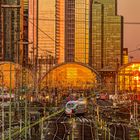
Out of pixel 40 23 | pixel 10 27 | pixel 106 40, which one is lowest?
pixel 10 27

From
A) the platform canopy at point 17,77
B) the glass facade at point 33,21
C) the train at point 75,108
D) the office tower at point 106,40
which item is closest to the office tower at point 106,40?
the office tower at point 106,40

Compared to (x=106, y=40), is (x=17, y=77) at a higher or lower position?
lower

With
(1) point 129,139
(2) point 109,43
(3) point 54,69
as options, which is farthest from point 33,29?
(2) point 109,43

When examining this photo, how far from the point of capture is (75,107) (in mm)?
27625

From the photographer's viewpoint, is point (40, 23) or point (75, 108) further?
point (40, 23)

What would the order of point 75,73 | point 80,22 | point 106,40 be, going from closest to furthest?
point 80,22
point 75,73
point 106,40

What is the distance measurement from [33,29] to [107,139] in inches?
858

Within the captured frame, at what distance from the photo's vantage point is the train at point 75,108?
27312 millimetres

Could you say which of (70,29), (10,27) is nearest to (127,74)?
(70,29)

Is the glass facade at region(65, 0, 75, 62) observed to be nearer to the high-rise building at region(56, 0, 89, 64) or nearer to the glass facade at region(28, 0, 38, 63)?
the high-rise building at region(56, 0, 89, 64)

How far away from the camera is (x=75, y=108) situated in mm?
27688

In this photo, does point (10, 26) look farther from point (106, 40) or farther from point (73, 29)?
point (106, 40)

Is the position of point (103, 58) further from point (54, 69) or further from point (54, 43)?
point (54, 43)

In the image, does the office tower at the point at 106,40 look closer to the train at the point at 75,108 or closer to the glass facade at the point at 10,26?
the glass facade at the point at 10,26
